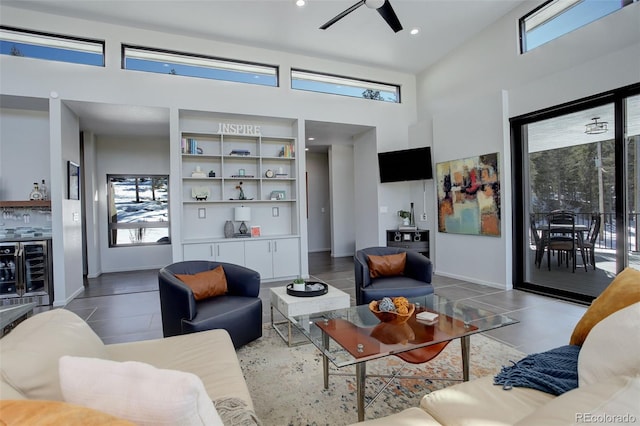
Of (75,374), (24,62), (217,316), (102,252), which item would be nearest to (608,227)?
(217,316)

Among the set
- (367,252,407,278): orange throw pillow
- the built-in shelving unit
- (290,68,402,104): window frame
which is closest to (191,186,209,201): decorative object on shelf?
the built-in shelving unit

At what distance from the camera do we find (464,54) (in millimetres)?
5500

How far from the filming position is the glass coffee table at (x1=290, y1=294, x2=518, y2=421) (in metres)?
1.80

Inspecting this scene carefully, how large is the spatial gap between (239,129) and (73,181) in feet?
8.59

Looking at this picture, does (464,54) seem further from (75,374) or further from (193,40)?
(75,374)

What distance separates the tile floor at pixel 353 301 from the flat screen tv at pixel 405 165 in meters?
1.85

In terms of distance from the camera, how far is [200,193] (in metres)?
5.39

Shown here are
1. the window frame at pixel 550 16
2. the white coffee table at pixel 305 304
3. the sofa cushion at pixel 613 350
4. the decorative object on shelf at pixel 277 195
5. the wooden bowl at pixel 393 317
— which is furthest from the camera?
the decorative object on shelf at pixel 277 195

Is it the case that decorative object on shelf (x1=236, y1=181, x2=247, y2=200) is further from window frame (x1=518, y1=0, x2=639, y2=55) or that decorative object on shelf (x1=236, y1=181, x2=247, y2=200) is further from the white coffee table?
window frame (x1=518, y1=0, x2=639, y2=55)

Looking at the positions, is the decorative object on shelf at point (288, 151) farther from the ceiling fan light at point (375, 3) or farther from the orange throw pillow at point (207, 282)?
the orange throw pillow at point (207, 282)

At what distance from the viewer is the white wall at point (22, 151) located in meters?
4.73

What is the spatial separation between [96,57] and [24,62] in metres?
0.82

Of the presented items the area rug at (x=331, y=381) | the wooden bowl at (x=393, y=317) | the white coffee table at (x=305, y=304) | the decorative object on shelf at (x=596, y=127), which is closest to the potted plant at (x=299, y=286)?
the white coffee table at (x=305, y=304)

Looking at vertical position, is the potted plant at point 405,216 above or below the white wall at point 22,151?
below
